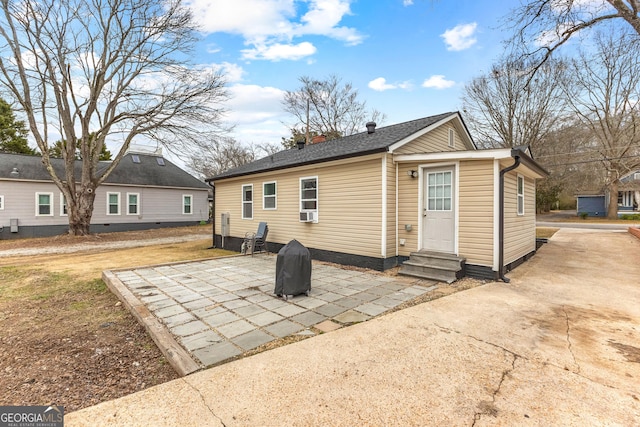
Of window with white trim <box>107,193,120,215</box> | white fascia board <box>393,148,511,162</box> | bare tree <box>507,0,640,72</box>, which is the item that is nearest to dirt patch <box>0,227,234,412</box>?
white fascia board <box>393,148,511,162</box>

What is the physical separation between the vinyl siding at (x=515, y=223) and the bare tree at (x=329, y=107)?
59.0 feet

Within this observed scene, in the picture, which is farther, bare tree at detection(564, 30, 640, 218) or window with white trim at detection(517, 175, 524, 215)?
bare tree at detection(564, 30, 640, 218)

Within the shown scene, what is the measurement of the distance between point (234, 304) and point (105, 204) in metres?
17.4

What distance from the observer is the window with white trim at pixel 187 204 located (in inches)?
817

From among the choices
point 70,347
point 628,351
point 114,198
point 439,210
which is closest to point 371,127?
point 439,210

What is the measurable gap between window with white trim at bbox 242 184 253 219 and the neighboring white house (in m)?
11.4

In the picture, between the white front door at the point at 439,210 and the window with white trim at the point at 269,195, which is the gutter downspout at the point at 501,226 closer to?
the white front door at the point at 439,210

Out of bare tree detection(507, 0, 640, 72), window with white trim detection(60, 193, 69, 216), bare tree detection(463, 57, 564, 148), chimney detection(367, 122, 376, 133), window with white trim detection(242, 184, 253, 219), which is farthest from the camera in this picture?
bare tree detection(463, 57, 564, 148)

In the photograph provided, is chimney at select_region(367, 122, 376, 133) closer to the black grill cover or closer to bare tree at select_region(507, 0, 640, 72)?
bare tree at select_region(507, 0, 640, 72)

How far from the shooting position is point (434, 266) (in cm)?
592

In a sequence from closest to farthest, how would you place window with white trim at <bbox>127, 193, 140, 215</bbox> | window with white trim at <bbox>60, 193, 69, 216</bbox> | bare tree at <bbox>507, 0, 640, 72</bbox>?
bare tree at <bbox>507, 0, 640, 72</bbox> < window with white trim at <bbox>60, 193, 69, 216</bbox> < window with white trim at <bbox>127, 193, 140, 215</bbox>

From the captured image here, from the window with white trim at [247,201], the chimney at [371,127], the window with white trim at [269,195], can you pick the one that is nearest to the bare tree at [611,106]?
the chimney at [371,127]

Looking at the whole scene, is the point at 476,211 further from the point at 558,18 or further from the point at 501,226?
the point at 558,18

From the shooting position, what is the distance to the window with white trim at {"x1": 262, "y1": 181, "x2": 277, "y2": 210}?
9625mm
